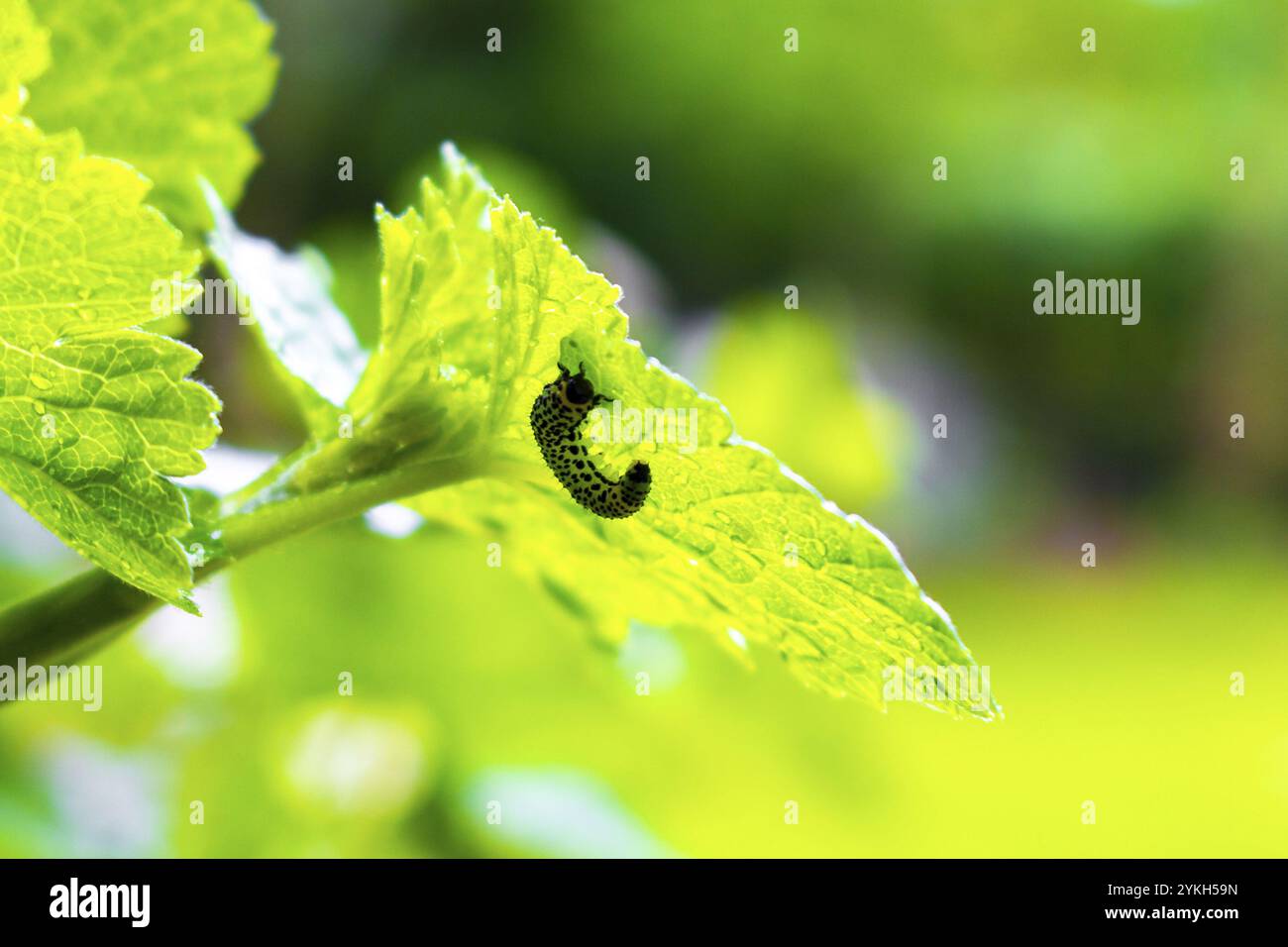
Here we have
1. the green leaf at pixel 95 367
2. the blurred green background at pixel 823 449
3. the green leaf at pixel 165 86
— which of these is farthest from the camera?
the blurred green background at pixel 823 449

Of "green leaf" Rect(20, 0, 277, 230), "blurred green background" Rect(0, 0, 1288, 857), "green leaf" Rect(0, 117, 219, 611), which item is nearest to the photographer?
"green leaf" Rect(0, 117, 219, 611)

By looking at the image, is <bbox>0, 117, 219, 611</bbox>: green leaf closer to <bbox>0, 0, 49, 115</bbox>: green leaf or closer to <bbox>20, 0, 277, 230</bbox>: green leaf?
<bbox>0, 0, 49, 115</bbox>: green leaf

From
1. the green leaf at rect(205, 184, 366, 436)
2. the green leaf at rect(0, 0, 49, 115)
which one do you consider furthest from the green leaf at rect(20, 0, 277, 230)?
the green leaf at rect(0, 0, 49, 115)

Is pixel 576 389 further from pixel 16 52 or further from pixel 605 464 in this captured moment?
pixel 16 52

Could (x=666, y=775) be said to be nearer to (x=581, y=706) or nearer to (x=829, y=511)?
(x=581, y=706)

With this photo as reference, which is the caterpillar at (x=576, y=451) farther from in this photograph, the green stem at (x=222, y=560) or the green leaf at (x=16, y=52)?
the green leaf at (x=16, y=52)

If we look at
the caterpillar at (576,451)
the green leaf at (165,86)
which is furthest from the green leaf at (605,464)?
the green leaf at (165,86)
